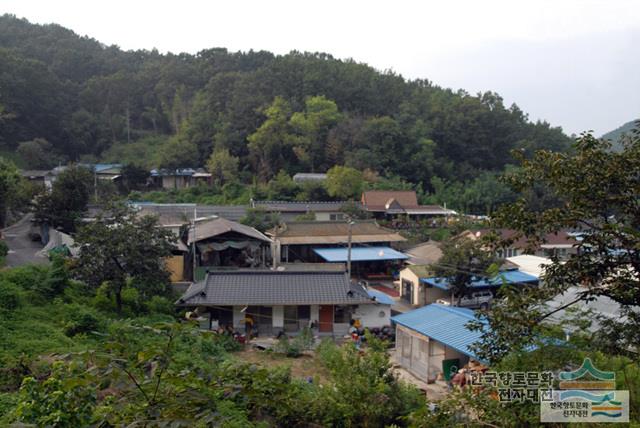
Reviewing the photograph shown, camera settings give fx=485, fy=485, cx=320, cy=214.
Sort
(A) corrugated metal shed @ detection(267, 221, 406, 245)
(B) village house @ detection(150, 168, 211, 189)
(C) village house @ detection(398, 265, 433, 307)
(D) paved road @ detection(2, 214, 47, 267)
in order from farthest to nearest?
(B) village house @ detection(150, 168, 211, 189) → (A) corrugated metal shed @ detection(267, 221, 406, 245) → (C) village house @ detection(398, 265, 433, 307) → (D) paved road @ detection(2, 214, 47, 267)

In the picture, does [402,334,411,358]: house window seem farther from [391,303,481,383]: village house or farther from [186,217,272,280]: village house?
[186,217,272,280]: village house

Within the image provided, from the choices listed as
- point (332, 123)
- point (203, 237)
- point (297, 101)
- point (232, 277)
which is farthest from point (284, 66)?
point (232, 277)

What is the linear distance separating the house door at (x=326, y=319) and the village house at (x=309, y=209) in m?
15.6

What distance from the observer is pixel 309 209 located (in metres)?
32.6

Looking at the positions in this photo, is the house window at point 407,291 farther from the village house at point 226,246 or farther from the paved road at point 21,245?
the paved road at point 21,245

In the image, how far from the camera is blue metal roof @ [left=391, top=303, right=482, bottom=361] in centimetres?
1163

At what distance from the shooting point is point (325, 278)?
55.4 ft

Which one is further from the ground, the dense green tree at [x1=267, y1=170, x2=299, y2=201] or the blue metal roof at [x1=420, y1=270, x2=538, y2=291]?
the dense green tree at [x1=267, y1=170, x2=299, y2=201]

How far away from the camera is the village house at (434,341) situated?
11938mm

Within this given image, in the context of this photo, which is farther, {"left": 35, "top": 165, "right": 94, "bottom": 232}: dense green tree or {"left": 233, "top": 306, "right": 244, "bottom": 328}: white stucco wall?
{"left": 35, "top": 165, "right": 94, "bottom": 232}: dense green tree

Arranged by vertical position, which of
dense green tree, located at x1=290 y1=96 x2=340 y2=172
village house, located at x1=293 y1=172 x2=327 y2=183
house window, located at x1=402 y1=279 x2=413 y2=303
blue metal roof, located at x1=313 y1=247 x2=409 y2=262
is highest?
dense green tree, located at x1=290 y1=96 x2=340 y2=172

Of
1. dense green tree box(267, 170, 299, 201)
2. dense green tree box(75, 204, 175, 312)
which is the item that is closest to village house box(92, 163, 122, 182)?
dense green tree box(267, 170, 299, 201)

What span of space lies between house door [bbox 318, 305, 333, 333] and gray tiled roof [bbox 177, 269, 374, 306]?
467 mm

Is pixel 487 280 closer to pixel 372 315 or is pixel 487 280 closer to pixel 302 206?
pixel 372 315
